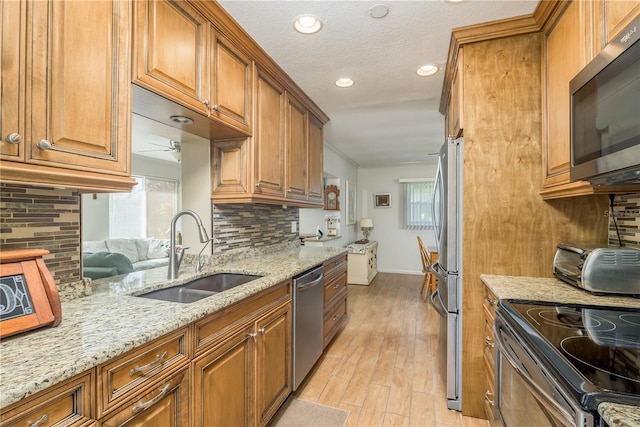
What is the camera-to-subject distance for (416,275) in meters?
6.39

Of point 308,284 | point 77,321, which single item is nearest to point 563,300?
point 308,284

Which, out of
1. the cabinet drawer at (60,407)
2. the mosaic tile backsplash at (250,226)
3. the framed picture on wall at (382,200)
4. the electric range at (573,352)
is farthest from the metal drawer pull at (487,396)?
the framed picture on wall at (382,200)

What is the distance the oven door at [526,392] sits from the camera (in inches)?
30.7

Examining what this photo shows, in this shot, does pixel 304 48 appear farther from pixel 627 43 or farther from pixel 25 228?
pixel 25 228

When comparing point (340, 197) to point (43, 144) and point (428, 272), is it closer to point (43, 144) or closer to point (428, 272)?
point (428, 272)

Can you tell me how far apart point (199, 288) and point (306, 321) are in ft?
2.67

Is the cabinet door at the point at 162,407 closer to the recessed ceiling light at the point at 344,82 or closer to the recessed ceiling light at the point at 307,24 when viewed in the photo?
the recessed ceiling light at the point at 307,24

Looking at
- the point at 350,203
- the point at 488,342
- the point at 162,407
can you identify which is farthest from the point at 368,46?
the point at 350,203

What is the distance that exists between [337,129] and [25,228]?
3317 millimetres

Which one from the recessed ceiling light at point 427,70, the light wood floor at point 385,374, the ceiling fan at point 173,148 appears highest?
the recessed ceiling light at point 427,70

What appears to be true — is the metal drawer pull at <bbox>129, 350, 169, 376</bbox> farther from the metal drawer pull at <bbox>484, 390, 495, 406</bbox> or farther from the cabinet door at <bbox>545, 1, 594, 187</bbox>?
the cabinet door at <bbox>545, 1, 594, 187</bbox>

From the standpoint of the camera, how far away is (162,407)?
1056 mm

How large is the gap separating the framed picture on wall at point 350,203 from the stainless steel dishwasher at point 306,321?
3.53 m

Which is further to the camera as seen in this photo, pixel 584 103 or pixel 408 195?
pixel 408 195
